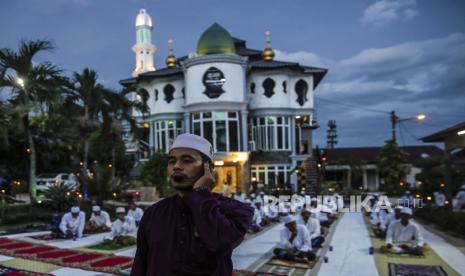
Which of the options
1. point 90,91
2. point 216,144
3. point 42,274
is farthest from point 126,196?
point 42,274

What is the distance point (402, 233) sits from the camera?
9.29 m

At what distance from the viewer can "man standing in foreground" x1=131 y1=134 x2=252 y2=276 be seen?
190 cm

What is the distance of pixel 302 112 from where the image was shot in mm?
30500

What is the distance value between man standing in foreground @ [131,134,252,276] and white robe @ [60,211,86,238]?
10547mm

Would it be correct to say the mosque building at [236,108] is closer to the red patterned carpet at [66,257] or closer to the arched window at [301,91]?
the arched window at [301,91]

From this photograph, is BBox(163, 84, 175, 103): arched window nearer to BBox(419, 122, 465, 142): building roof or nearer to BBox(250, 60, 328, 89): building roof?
BBox(250, 60, 328, 89): building roof

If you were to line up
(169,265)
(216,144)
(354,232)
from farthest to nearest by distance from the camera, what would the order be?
1. (216,144)
2. (354,232)
3. (169,265)

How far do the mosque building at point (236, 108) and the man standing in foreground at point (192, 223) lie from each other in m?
24.0

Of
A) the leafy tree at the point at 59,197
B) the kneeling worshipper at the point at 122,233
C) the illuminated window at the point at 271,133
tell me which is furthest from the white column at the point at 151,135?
the kneeling worshipper at the point at 122,233

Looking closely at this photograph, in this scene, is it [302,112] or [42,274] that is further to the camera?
[302,112]

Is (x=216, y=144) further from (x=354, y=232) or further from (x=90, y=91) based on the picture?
(x=354, y=232)

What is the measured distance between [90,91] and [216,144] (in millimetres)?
11570

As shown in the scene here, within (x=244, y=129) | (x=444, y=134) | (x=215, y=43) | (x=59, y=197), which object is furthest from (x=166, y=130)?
(x=444, y=134)

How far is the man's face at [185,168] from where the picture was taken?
2088mm
